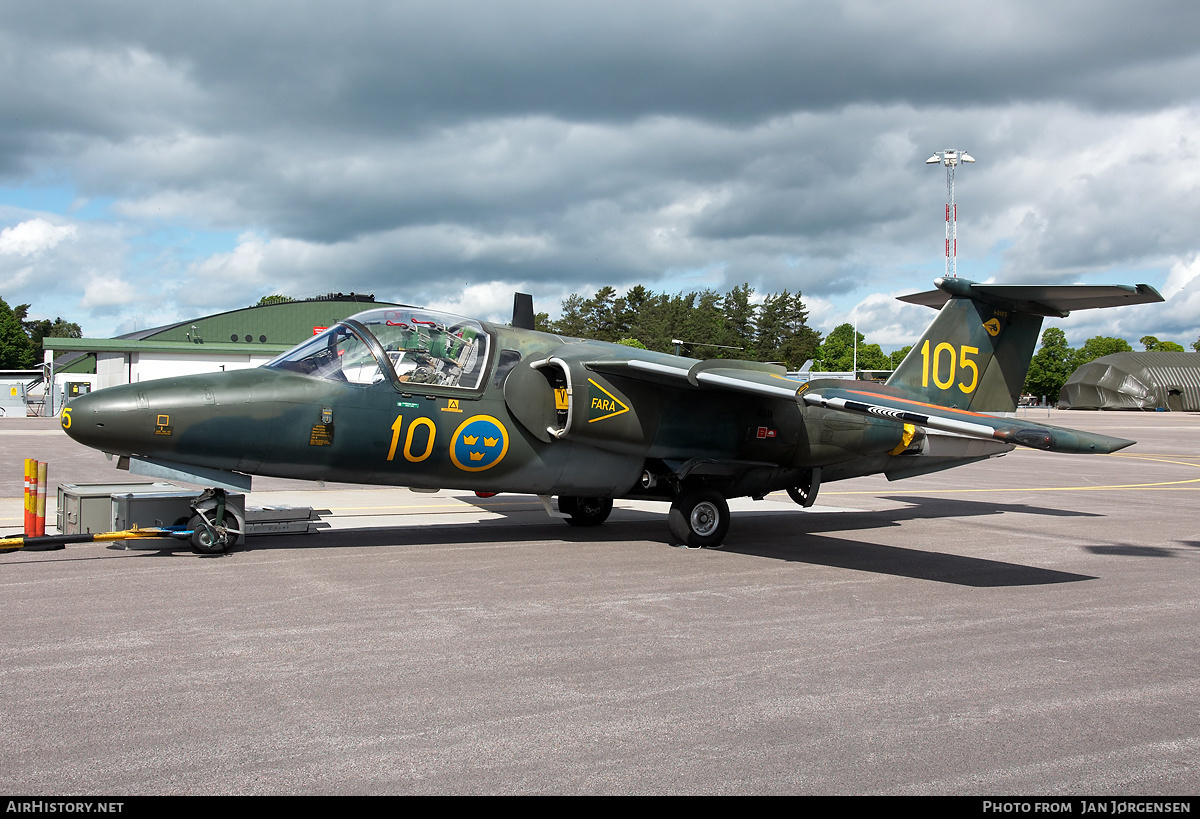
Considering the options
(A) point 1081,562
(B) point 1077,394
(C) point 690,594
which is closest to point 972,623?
(C) point 690,594

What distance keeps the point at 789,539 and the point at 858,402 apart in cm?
385

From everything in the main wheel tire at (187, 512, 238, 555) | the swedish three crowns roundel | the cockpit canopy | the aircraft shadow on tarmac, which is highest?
the cockpit canopy

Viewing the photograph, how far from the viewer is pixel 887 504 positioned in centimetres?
1772

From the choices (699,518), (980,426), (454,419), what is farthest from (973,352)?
(454,419)

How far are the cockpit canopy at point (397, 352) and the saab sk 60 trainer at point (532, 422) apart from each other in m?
0.02

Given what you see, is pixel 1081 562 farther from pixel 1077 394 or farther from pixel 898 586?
pixel 1077 394

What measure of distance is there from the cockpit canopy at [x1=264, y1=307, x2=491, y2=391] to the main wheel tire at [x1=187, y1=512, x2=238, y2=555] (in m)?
1.99

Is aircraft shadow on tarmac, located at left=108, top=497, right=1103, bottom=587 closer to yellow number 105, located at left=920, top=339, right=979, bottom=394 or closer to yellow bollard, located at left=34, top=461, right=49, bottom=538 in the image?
yellow bollard, located at left=34, top=461, right=49, bottom=538

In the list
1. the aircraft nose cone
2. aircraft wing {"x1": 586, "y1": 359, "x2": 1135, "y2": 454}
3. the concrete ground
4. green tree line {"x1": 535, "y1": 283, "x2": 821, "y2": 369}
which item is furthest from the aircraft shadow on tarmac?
green tree line {"x1": 535, "y1": 283, "x2": 821, "y2": 369}

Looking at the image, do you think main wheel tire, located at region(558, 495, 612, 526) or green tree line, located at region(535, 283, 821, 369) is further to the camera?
green tree line, located at region(535, 283, 821, 369)

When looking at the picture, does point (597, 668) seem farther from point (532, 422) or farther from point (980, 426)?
point (532, 422)

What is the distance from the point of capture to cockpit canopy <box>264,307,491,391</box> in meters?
10.1

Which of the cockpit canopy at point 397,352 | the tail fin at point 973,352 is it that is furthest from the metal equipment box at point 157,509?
the tail fin at point 973,352

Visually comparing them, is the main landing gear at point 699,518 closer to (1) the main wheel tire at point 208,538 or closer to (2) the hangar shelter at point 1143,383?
(1) the main wheel tire at point 208,538
